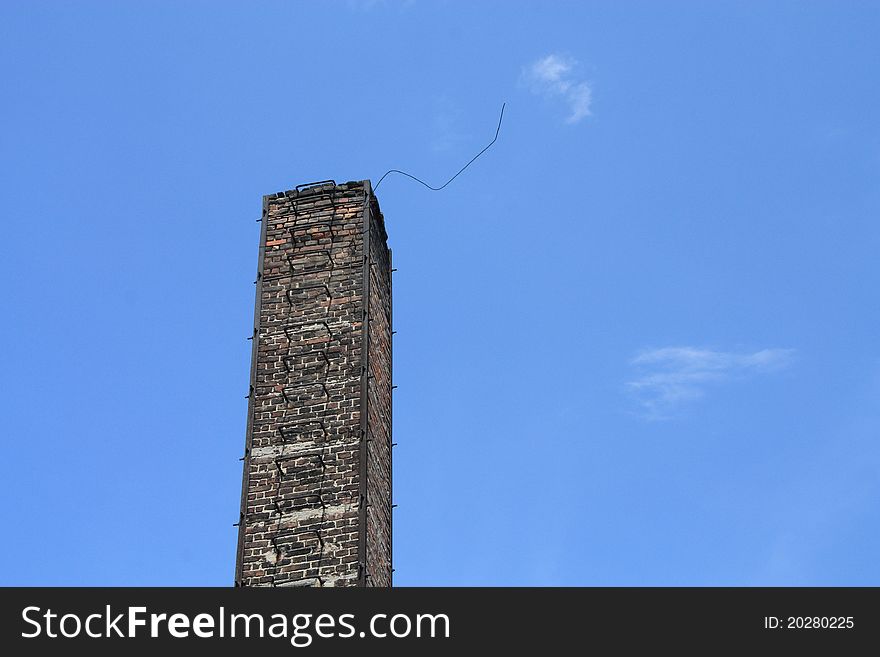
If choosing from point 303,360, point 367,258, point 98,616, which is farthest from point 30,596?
point 367,258

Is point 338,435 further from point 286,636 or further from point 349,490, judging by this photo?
point 286,636

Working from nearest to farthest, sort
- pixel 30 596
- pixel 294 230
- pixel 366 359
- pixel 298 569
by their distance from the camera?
pixel 30 596 < pixel 298 569 < pixel 366 359 < pixel 294 230

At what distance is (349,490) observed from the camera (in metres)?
14.2

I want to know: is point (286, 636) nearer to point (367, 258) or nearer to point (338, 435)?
point (338, 435)

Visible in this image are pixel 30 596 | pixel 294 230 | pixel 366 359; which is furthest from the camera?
pixel 294 230

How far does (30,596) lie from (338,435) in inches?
182

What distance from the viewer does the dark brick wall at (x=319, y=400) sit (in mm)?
14000

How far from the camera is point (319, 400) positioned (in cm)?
1492

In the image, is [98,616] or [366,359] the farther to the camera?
[366,359]

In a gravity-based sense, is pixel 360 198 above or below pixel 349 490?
above

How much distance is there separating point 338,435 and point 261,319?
1.97 meters

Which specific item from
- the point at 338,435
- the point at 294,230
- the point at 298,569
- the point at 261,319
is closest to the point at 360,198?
the point at 294,230

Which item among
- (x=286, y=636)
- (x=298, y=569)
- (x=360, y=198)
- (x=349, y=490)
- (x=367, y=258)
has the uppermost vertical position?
(x=360, y=198)

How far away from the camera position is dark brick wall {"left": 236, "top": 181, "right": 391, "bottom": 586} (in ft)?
45.9
